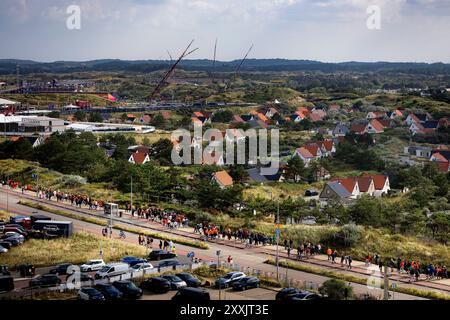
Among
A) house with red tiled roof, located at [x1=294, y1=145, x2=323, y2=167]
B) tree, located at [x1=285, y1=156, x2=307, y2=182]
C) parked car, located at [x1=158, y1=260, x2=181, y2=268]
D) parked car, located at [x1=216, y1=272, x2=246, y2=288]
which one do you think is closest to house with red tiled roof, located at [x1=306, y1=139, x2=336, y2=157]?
house with red tiled roof, located at [x1=294, y1=145, x2=323, y2=167]

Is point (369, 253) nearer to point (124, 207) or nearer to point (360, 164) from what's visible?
point (124, 207)

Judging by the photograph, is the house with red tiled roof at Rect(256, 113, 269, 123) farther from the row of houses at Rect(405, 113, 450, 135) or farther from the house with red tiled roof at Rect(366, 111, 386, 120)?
the row of houses at Rect(405, 113, 450, 135)

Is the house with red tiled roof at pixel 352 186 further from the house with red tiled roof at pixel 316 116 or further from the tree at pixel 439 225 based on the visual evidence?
the house with red tiled roof at pixel 316 116

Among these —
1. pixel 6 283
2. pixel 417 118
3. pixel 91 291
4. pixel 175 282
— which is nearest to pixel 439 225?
pixel 175 282

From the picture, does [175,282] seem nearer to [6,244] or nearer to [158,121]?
[6,244]
